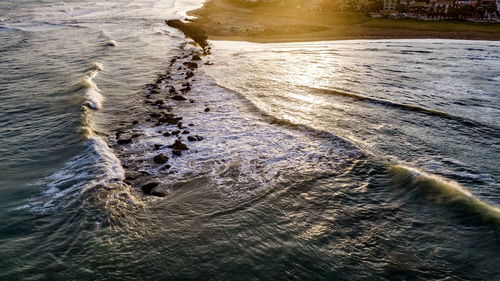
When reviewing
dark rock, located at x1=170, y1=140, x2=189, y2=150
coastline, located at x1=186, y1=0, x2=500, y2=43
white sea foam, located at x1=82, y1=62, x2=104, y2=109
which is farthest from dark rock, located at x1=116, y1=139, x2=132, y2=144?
coastline, located at x1=186, y1=0, x2=500, y2=43

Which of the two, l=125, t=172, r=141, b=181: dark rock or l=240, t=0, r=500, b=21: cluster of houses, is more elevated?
l=240, t=0, r=500, b=21: cluster of houses

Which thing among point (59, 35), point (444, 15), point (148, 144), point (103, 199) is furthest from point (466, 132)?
point (444, 15)

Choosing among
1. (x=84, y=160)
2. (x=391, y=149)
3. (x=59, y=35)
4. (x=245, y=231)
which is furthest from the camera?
(x=59, y=35)

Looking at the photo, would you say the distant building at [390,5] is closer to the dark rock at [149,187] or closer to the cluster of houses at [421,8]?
the cluster of houses at [421,8]

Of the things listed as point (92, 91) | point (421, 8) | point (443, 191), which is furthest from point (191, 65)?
point (421, 8)

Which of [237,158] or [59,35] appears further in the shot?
[59,35]

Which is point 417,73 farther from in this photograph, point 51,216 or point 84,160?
point 51,216

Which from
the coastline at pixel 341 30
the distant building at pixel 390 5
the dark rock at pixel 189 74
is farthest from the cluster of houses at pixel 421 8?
the dark rock at pixel 189 74

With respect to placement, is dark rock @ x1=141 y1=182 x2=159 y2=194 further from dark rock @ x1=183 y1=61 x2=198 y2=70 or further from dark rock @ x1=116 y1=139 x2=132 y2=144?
dark rock @ x1=183 y1=61 x2=198 y2=70
